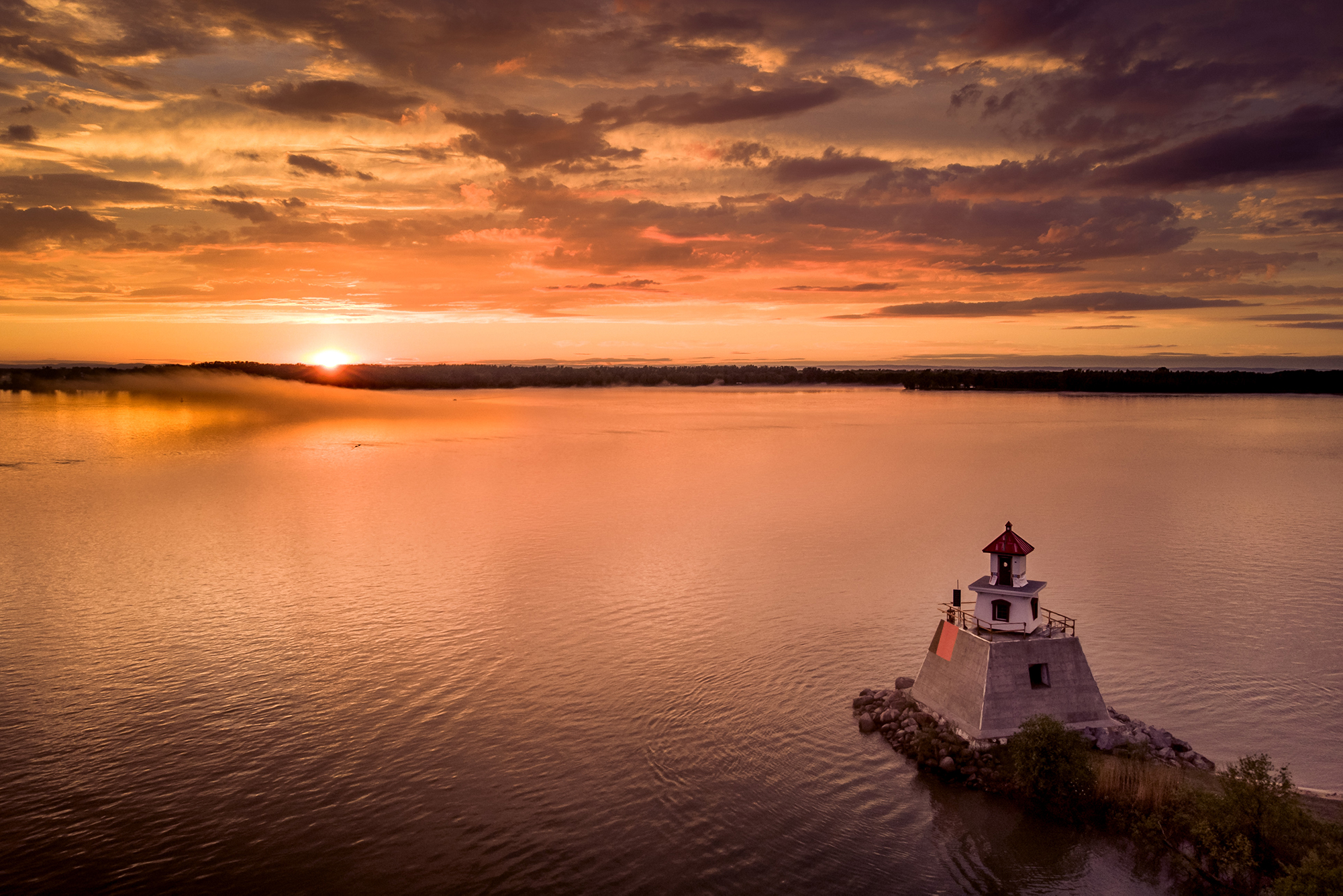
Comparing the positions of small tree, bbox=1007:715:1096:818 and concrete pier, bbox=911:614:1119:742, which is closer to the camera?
small tree, bbox=1007:715:1096:818

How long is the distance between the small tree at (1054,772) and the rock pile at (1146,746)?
4.26ft

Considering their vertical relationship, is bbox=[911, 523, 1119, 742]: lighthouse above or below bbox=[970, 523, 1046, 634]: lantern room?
below

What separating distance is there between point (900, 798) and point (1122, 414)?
167552 mm

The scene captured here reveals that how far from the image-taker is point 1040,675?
1933cm

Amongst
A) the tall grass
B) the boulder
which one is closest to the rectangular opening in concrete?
the tall grass

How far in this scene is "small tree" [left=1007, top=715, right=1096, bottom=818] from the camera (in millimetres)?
17609

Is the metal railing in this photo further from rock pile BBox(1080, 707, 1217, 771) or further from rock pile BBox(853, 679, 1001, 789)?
rock pile BBox(853, 679, 1001, 789)

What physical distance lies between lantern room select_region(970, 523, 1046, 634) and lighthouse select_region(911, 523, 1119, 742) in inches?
0.7

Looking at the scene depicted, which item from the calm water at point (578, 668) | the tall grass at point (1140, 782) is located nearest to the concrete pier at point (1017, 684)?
the tall grass at point (1140, 782)

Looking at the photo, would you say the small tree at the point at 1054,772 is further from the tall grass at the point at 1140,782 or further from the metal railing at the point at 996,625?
the metal railing at the point at 996,625

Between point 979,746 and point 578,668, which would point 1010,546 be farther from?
point 578,668

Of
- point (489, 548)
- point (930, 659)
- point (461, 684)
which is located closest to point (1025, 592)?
point (930, 659)

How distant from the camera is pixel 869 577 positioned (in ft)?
132

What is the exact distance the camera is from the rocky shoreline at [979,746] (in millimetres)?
18719
